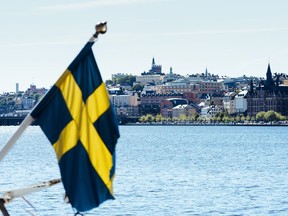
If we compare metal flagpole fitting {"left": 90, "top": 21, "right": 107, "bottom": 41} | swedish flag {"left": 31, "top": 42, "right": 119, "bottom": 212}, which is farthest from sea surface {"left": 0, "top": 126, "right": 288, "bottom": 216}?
metal flagpole fitting {"left": 90, "top": 21, "right": 107, "bottom": 41}

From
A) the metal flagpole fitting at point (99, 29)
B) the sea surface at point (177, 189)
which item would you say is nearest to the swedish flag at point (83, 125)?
the metal flagpole fitting at point (99, 29)

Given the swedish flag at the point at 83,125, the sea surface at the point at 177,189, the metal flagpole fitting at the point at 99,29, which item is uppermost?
the metal flagpole fitting at the point at 99,29

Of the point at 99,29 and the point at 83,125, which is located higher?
the point at 99,29

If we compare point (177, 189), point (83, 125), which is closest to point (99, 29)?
point (83, 125)

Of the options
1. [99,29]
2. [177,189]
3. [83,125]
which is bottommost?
[177,189]

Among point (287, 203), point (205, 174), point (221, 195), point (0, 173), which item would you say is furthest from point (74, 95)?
point (205, 174)

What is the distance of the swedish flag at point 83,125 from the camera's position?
6.73 metres

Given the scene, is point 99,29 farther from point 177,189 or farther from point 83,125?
point 177,189

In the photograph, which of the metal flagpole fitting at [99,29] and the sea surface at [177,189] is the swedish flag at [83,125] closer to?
the metal flagpole fitting at [99,29]

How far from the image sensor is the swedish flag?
6734 mm

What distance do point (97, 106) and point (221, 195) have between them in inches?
1051

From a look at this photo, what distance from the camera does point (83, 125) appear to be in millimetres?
6758

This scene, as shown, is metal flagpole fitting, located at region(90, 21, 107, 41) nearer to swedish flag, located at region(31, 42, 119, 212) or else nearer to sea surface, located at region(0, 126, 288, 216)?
swedish flag, located at region(31, 42, 119, 212)

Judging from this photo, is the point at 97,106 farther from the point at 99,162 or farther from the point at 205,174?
the point at 205,174
